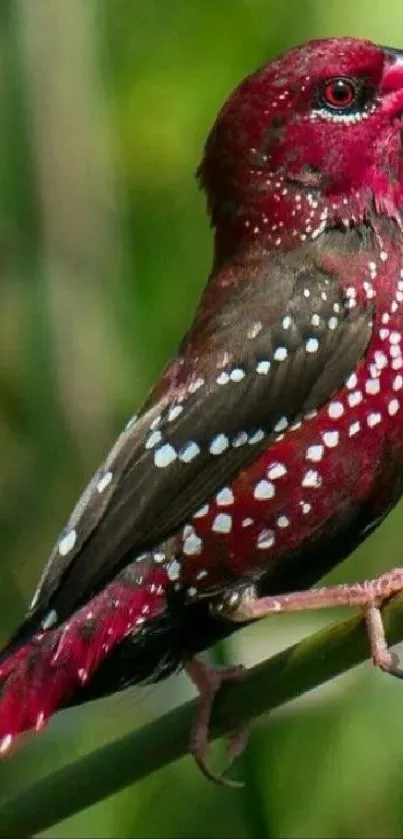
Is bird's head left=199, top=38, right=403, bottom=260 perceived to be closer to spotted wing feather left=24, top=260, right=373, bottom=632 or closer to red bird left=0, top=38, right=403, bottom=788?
red bird left=0, top=38, right=403, bottom=788

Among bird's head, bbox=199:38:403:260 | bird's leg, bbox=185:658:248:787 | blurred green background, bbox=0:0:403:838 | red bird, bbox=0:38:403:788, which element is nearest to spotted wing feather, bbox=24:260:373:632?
red bird, bbox=0:38:403:788

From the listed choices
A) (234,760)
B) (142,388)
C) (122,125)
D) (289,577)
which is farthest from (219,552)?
(122,125)

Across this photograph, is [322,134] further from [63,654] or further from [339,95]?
[63,654]

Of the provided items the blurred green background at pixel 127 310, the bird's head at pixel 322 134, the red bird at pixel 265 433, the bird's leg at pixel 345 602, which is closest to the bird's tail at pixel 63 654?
the red bird at pixel 265 433

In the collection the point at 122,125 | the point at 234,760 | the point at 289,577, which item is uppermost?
the point at 122,125

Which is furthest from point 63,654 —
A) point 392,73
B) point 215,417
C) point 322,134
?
point 392,73

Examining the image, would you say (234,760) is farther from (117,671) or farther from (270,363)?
(270,363)

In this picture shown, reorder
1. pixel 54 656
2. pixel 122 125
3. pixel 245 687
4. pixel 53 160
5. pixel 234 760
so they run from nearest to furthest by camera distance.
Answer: pixel 245 687, pixel 54 656, pixel 234 760, pixel 53 160, pixel 122 125
